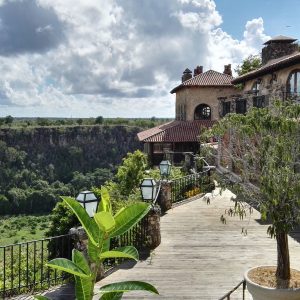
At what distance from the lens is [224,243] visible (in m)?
10.9

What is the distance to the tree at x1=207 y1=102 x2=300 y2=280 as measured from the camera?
588 cm

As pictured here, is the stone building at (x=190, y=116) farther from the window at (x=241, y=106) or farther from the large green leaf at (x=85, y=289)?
the large green leaf at (x=85, y=289)

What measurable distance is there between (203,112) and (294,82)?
17023 millimetres

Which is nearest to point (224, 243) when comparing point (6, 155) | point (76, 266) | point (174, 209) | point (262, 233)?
point (262, 233)

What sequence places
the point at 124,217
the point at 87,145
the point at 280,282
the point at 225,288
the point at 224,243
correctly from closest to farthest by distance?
the point at 124,217, the point at 280,282, the point at 225,288, the point at 224,243, the point at 87,145

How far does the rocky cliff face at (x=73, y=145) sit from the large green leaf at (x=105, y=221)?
308 ft

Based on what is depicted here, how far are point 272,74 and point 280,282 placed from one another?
547 inches

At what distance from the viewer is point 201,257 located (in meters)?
9.82

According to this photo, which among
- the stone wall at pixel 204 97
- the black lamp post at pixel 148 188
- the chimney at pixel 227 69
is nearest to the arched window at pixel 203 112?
the stone wall at pixel 204 97

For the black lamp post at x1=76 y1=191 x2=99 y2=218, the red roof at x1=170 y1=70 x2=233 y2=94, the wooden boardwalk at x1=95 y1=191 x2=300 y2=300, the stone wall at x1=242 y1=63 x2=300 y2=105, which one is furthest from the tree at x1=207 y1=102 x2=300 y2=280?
the red roof at x1=170 y1=70 x2=233 y2=94

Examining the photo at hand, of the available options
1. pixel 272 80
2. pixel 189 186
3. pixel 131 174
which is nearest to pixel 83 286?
pixel 189 186

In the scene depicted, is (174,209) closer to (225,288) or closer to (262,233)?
(262,233)

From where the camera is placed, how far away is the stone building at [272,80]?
15820mm

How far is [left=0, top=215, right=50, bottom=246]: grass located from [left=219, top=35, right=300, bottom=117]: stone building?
126 ft
